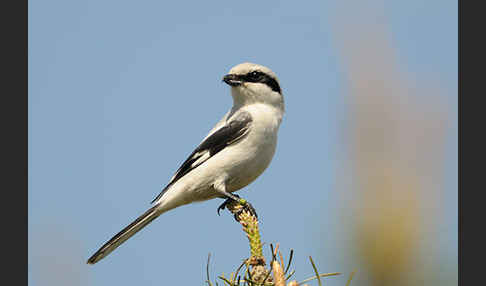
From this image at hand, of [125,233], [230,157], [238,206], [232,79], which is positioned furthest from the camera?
[232,79]

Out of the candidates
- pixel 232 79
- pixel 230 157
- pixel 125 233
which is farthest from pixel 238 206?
pixel 232 79

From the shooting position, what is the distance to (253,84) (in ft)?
15.0

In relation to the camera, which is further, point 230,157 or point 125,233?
point 230,157

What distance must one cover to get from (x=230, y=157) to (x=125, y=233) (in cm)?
101

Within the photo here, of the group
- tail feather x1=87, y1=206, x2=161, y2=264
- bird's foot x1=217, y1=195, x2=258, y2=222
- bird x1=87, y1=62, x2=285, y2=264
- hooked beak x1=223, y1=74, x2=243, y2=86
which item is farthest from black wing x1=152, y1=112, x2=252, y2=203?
bird's foot x1=217, y1=195, x2=258, y2=222

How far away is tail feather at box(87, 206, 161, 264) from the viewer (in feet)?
12.5

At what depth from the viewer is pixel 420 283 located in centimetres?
117

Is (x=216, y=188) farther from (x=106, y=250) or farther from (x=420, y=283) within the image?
(x=420, y=283)

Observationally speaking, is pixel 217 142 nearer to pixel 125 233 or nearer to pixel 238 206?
pixel 238 206

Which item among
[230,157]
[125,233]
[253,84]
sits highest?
[253,84]

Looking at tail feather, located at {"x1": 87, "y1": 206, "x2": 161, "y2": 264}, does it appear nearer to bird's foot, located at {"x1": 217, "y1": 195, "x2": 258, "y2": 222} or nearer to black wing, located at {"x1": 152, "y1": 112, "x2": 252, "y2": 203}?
black wing, located at {"x1": 152, "y1": 112, "x2": 252, "y2": 203}

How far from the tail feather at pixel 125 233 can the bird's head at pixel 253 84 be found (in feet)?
4.12

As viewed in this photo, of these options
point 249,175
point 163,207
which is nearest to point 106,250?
point 163,207

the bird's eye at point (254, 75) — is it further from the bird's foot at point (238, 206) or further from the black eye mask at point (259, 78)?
the bird's foot at point (238, 206)
